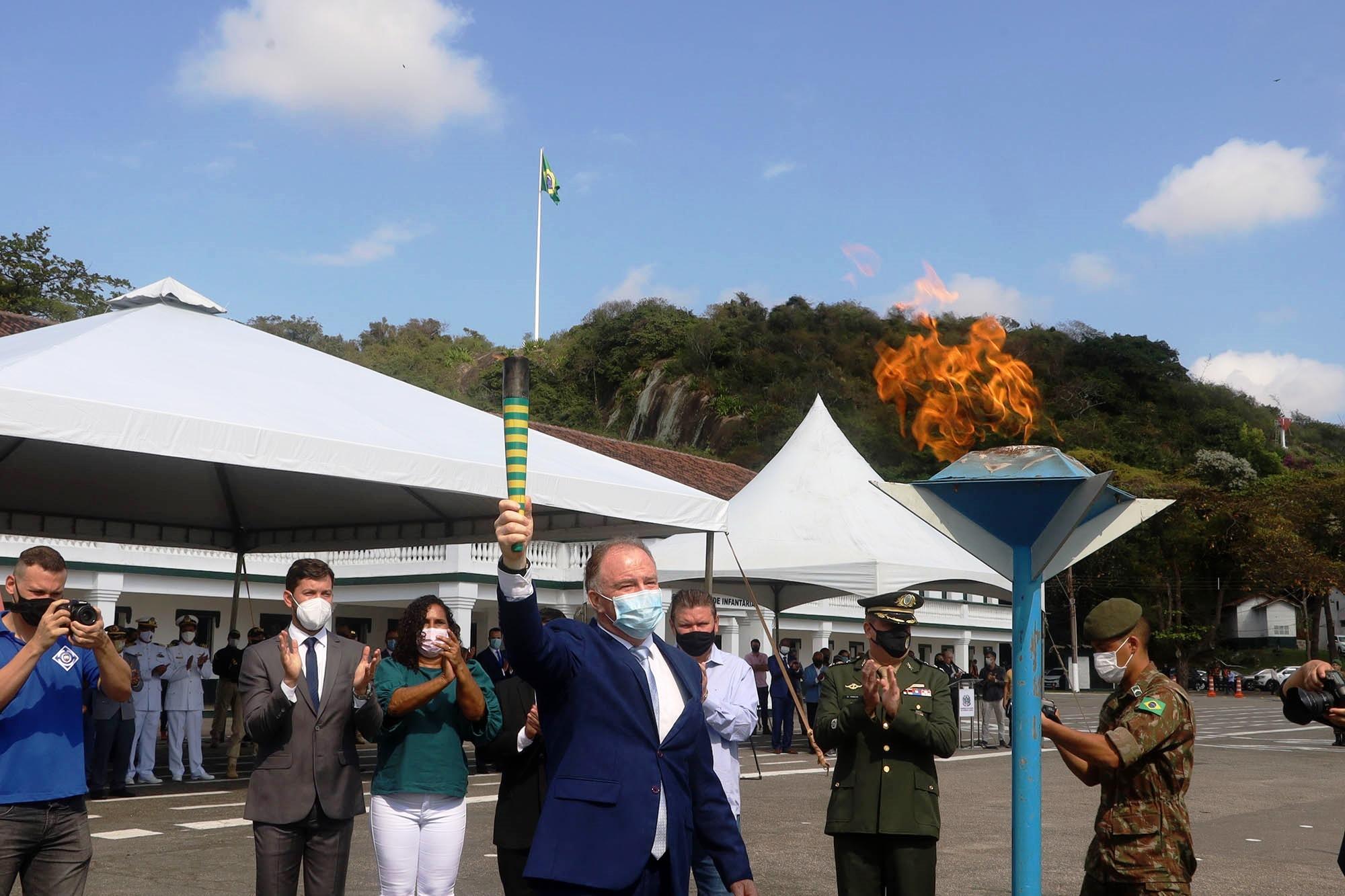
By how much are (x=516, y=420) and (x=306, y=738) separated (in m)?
2.81

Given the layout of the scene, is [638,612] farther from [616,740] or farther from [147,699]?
[147,699]

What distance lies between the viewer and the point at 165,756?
60.8 feet

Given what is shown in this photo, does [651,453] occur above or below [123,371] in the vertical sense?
above

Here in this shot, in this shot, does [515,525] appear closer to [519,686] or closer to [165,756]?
[519,686]

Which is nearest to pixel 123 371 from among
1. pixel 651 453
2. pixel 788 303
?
pixel 651 453

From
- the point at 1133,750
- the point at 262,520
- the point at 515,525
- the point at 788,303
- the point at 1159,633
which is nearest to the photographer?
the point at 515,525

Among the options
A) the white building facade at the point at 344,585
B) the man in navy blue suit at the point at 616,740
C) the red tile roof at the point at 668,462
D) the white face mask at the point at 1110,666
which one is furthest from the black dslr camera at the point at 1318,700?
the red tile roof at the point at 668,462

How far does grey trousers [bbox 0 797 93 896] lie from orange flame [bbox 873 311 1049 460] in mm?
5052

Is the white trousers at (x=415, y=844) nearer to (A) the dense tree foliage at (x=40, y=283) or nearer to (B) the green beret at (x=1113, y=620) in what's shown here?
(B) the green beret at (x=1113, y=620)

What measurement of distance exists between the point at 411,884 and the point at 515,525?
9.28 feet

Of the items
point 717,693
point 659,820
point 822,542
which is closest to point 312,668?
point 717,693

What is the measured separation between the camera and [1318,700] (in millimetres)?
3984

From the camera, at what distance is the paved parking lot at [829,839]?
8.71m

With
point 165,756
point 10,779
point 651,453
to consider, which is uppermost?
point 651,453
